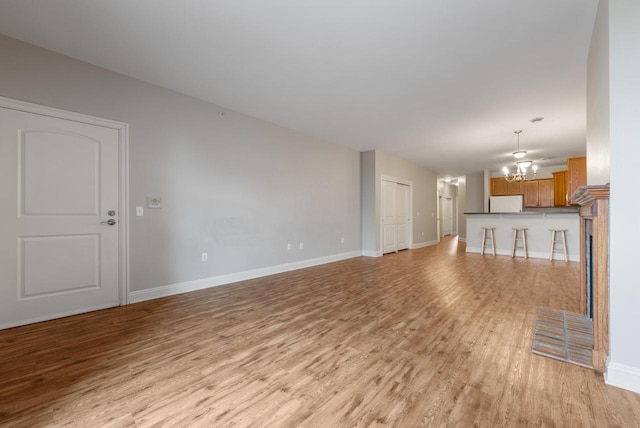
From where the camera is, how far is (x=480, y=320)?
267 cm

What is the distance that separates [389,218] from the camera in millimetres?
7465

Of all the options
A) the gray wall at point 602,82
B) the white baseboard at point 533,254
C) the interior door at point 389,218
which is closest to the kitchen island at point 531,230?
the white baseboard at point 533,254

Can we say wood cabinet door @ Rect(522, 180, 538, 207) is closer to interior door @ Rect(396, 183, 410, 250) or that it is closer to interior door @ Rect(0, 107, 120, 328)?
interior door @ Rect(396, 183, 410, 250)

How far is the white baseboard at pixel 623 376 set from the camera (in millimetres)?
1592

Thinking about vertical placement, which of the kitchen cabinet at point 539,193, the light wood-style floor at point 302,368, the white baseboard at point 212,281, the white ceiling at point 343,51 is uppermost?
the white ceiling at point 343,51

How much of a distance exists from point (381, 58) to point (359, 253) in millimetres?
4877

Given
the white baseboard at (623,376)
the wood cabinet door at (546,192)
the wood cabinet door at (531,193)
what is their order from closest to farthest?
the white baseboard at (623,376) → the wood cabinet door at (546,192) → the wood cabinet door at (531,193)

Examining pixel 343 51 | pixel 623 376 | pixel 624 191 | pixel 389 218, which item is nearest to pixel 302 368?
pixel 623 376

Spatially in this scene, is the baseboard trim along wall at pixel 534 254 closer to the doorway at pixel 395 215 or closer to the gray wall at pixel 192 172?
the doorway at pixel 395 215

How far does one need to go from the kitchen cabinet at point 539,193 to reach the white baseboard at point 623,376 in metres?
9.16

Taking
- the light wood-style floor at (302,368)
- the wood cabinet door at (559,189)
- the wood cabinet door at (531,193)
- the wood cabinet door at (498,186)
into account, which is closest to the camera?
the light wood-style floor at (302,368)

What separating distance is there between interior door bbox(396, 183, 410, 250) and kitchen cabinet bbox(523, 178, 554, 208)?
14.4 feet

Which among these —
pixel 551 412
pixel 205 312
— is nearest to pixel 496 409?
pixel 551 412

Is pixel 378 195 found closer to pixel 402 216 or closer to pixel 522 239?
pixel 402 216
